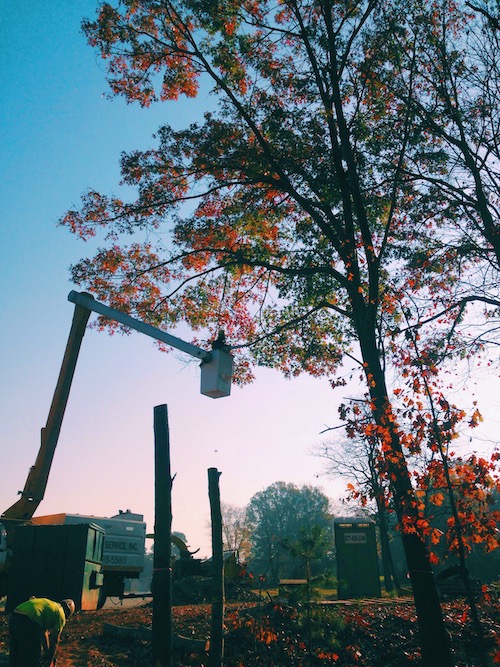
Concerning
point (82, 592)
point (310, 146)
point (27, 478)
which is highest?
point (310, 146)

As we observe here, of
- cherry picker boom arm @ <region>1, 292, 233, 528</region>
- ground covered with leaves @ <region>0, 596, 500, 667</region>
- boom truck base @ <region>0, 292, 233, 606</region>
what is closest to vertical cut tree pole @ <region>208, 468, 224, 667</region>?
ground covered with leaves @ <region>0, 596, 500, 667</region>

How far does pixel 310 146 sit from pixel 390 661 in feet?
38.2

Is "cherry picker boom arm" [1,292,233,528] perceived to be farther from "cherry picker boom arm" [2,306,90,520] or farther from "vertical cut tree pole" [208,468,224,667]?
"vertical cut tree pole" [208,468,224,667]

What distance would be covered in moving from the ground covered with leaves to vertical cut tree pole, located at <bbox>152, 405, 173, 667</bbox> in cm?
182

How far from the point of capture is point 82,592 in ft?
41.1

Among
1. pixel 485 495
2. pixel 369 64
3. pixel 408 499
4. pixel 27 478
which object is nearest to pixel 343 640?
pixel 408 499

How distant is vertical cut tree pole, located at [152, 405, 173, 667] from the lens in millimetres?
7367

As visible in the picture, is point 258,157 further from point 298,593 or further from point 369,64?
point 298,593

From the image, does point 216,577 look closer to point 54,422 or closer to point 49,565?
point 49,565

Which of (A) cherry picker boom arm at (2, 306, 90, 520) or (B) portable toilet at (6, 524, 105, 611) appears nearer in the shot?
(B) portable toilet at (6, 524, 105, 611)

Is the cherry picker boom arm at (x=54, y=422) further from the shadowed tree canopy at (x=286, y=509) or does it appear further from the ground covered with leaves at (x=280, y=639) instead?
the shadowed tree canopy at (x=286, y=509)

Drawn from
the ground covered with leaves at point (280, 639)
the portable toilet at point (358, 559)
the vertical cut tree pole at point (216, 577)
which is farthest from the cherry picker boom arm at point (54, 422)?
the portable toilet at point (358, 559)

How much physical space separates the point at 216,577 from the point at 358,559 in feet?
46.4

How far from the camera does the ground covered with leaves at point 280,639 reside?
379 inches
